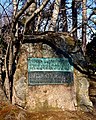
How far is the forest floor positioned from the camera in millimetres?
5902

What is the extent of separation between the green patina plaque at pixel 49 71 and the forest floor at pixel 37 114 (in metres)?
0.75

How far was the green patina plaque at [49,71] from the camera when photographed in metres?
6.81

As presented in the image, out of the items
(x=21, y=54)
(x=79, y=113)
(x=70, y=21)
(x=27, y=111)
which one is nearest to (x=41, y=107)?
(x=27, y=111)

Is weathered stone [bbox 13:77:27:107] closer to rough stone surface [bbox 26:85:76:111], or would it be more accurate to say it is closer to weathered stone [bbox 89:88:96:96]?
rough stone surface [bbox 26:85:76:111]

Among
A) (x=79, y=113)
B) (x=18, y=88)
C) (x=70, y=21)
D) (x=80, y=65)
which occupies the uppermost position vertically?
(x=70, y=21)

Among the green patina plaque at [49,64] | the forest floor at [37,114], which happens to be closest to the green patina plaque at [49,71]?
the green patina plaque at [49,64]

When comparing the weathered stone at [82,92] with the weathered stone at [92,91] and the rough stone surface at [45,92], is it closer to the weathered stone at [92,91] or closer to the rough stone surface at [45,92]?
the rough stone surface at [45,92]

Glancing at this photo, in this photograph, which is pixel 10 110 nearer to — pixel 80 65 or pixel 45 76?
pixel 45 76

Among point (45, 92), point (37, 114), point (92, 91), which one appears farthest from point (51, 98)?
point (92, 91)

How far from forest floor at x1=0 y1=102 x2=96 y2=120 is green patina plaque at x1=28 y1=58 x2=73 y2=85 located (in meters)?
0.75

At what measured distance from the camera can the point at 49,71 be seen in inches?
271

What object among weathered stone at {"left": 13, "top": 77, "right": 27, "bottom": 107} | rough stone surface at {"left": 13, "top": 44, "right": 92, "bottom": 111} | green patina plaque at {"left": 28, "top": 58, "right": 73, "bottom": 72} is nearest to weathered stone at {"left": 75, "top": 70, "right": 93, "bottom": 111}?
rough stone surface at {"left": 13, "top": 44, "right": 92, "bottom": 111}

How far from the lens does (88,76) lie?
7.35m

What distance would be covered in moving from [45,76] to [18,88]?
699mm
